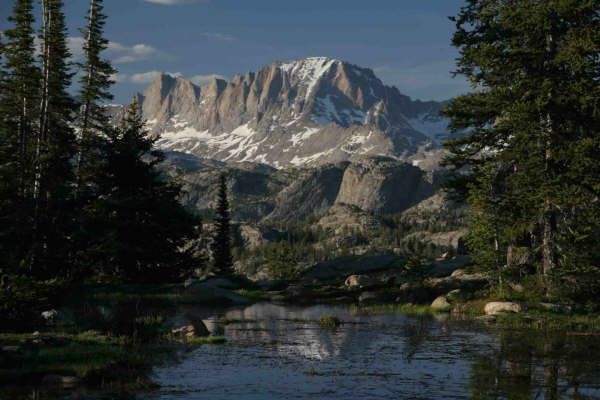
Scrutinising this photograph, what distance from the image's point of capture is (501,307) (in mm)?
32531

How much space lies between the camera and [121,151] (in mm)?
49281

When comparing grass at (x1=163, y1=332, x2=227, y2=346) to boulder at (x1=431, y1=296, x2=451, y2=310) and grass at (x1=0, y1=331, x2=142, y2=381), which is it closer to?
grass at (x1=0, y1=331, x2=142, y2=381)

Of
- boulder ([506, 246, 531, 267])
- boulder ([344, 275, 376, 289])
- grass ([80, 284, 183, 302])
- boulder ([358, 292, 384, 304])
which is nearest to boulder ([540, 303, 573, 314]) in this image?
boulder ([506, 246, 531, 267])

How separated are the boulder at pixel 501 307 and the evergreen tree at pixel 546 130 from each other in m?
2.38

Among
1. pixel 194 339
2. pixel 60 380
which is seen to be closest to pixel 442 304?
pixel 194 339

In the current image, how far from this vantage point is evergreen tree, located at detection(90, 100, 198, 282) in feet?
155

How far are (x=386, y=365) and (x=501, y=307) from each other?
15.5 meters

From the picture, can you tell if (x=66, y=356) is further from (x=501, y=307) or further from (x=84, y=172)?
(x=84, y=172)

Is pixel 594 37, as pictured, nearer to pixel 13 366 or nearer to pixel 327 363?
pixel 327 363

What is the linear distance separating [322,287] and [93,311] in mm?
35842

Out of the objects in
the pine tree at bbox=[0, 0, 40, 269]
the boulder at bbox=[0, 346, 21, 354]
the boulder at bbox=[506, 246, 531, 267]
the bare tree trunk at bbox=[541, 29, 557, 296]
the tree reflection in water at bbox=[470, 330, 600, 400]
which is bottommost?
the tree reflection in water at bbox=[470, 330, 600, 400]

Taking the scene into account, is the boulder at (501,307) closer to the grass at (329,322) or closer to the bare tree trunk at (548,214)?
the bare tree trunk at (548,214)

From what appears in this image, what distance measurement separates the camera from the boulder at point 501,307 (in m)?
31.8

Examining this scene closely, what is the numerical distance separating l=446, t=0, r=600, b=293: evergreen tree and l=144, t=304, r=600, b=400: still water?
790cm
